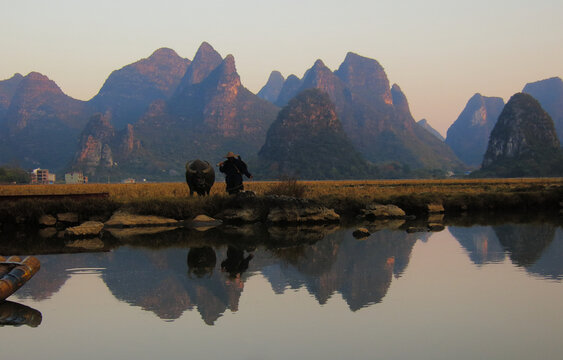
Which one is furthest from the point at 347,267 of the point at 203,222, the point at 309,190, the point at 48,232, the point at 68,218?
the point at 309,190

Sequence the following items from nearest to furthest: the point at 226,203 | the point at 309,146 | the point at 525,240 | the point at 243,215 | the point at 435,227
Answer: the point at 525,240
the point at 435,227
the point at 243,215
the point at 226,203
the point at 309,146

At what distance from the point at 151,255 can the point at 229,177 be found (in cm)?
1040

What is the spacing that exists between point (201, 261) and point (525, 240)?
900 centimetres

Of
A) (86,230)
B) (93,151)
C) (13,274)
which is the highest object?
(93,151)

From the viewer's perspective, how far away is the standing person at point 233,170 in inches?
852

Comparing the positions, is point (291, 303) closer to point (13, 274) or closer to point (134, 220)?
point (13, 274)

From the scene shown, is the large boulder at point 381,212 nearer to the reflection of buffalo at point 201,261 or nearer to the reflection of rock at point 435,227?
the reflection of rock at point 435,227

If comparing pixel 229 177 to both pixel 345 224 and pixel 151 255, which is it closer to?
pixel 345 224

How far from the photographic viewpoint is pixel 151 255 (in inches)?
475

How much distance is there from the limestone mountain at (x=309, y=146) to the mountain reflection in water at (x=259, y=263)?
143m

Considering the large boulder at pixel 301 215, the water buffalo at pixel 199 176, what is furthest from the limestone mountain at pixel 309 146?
the large boulder at pixel 301 215

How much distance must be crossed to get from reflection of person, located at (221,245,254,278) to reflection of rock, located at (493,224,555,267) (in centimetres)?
564

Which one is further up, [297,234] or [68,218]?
[68,218]

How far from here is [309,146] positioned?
18100 cm
